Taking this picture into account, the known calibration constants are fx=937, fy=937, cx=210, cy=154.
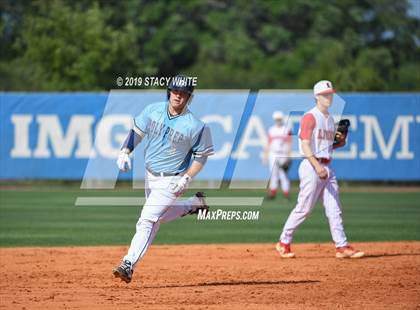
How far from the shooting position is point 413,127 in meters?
28.8

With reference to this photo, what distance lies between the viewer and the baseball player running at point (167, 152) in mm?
10633

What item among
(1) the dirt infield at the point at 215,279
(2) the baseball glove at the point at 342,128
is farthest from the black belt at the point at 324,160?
(1) the dirt infield at the point at 215,279

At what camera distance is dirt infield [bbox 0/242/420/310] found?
32.9ft

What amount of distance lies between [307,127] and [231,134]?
15550mm

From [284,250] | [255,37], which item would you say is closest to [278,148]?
[284,250]

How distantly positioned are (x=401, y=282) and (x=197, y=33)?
4048cm

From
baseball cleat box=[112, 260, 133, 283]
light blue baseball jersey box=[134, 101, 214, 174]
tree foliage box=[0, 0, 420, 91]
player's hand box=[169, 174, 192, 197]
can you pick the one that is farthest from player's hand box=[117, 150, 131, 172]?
tree foliage box=[0, 0, 420, 91]

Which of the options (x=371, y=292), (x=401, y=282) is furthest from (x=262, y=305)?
(x=401, y=282)

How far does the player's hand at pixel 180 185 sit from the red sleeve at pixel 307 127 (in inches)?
125

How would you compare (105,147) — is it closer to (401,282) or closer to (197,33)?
(401,282)

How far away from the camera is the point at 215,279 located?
12016 mm

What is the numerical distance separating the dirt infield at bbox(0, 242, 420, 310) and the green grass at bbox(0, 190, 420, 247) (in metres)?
1.47

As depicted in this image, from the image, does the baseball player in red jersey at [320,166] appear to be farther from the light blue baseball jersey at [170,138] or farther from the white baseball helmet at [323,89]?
the light blue baseball jersey at [170,138]
